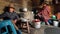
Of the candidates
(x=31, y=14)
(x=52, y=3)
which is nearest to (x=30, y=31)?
(x=31, y=14)

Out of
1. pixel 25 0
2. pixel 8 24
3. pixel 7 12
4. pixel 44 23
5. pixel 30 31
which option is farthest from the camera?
pixel 25 0

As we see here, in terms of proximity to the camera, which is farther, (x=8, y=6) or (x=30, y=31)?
(x=8, y=6)

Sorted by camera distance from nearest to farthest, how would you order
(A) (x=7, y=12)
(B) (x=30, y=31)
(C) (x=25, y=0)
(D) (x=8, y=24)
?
(D) (x=8, y=24), (B) (x=30, y=31), (A) (x=7, y=12), (C) (x=25, y=0)

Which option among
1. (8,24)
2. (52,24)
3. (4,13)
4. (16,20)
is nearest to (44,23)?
(52,24)

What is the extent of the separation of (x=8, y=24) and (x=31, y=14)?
46.9 inches

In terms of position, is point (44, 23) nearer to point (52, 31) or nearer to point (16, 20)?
point (52, 31)

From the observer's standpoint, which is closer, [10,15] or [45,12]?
[10,15]

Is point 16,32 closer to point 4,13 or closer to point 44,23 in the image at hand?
point 4,13

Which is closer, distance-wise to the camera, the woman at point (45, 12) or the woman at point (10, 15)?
the woman at point (10, 15)

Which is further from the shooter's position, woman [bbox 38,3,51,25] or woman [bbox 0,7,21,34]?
woman [bbox 38,3,51,25]

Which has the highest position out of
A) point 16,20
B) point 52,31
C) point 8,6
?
point 8,6

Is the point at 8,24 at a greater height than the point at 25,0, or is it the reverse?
the point at 25,0

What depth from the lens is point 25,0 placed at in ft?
13.6

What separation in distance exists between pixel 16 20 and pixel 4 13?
259 millimetres
